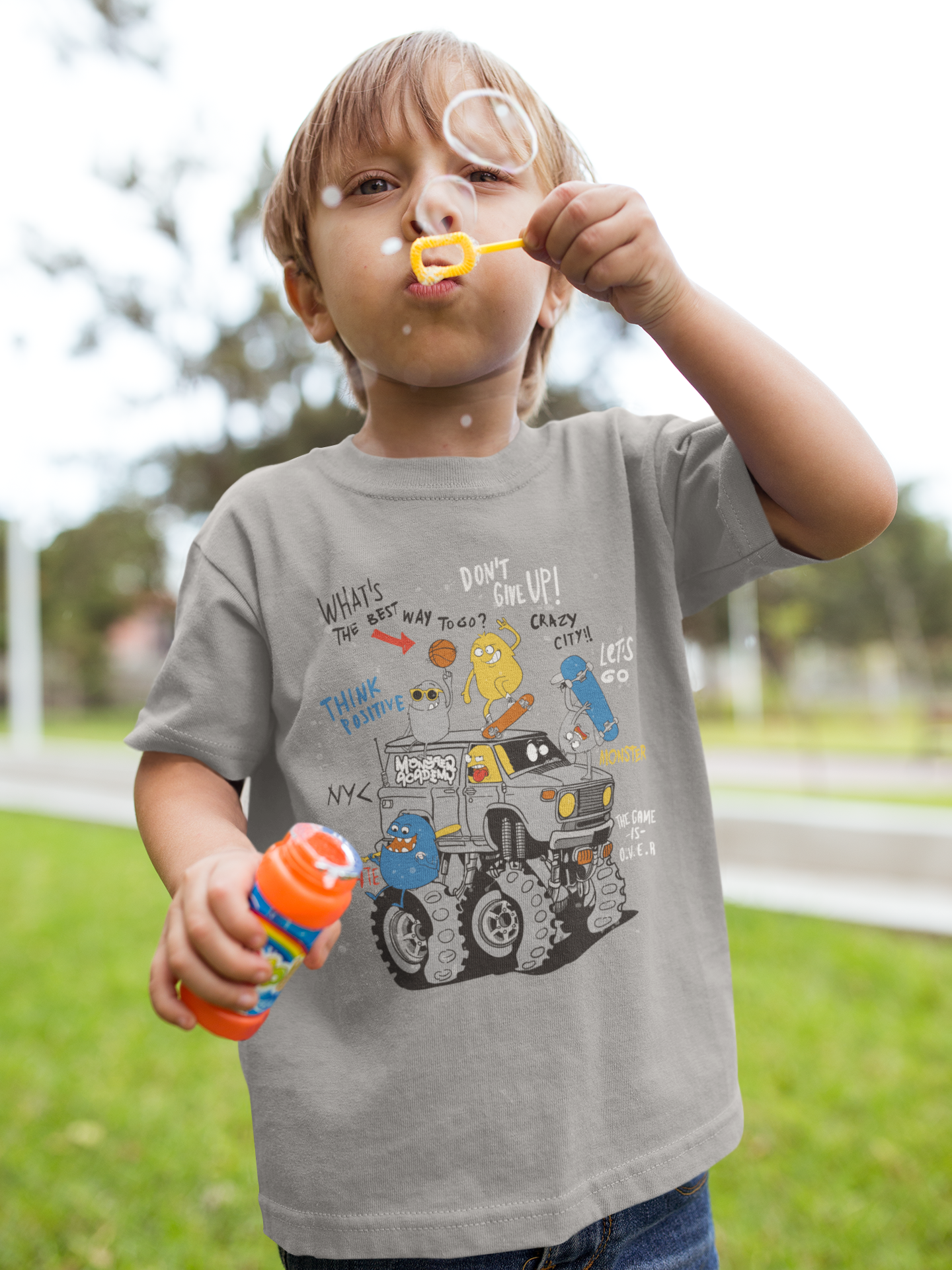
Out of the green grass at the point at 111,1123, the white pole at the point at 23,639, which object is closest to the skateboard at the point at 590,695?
the green grass at the point at 111,1123

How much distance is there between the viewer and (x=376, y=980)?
2.47 ft

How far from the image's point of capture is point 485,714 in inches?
30.3

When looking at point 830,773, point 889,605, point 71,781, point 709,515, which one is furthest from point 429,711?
point 889,605

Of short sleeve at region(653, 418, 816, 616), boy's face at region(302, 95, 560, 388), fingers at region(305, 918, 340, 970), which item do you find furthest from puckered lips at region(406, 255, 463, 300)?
fingers at region(305, 918, 340, 970)

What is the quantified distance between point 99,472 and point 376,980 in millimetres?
2860

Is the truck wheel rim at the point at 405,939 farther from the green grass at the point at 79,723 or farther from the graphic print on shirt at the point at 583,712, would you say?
the green grass at the point at 79,723

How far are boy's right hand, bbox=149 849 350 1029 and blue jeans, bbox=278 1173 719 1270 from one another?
0.92 feet

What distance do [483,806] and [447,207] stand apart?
1.38 feet

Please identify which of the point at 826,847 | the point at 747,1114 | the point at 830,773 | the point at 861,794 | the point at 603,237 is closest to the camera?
the point at 603,237

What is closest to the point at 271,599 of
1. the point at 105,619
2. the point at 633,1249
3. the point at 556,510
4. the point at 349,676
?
the point at 349,676

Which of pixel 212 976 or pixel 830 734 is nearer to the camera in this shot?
pixel 212 976

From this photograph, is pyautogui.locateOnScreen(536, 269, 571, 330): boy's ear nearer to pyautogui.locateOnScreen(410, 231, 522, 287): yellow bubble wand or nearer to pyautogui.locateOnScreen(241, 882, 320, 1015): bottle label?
pyautogui.locateOnScreen(410, 231, 522, 287): yellow bubble wand

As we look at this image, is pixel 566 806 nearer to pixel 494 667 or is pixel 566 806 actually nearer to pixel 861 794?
pixel 494 667

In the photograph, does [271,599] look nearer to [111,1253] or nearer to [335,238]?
[335,238]
